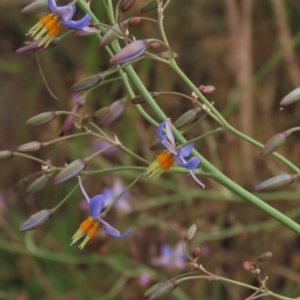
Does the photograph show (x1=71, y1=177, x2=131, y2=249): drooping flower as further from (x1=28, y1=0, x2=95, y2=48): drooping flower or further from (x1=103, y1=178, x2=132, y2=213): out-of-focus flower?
(x1=103, y1=178, x2=132, y2=213): out-of-focus flower

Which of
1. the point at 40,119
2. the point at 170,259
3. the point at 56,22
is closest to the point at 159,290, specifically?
the point at 40,119

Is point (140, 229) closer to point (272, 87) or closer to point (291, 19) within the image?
point (272, 87)

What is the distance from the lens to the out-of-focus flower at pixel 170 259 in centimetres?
274

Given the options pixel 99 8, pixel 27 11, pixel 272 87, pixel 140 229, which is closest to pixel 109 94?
pixel 99 8

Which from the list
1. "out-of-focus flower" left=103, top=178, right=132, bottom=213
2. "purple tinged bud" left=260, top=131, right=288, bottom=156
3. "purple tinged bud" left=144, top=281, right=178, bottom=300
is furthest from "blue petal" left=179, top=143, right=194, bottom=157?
"out-of-focus flower" left=103, top=178, right=132, bottom=213

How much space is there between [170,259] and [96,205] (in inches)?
67.4

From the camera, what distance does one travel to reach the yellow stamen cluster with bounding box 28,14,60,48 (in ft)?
3.46

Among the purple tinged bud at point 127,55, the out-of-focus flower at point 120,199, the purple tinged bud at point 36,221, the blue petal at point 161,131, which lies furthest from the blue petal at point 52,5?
the out-of-focus flower at point 120,199

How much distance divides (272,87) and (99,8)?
106 cm

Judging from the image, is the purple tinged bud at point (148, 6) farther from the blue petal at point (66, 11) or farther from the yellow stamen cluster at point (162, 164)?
the yellow stamen cluster at point (162, 164)

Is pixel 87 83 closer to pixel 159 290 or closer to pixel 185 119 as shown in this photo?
pixel 185 119

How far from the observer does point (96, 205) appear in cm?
109

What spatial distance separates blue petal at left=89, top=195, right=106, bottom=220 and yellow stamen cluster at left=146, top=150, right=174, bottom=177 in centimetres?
10

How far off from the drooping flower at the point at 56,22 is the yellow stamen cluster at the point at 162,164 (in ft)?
0.75
